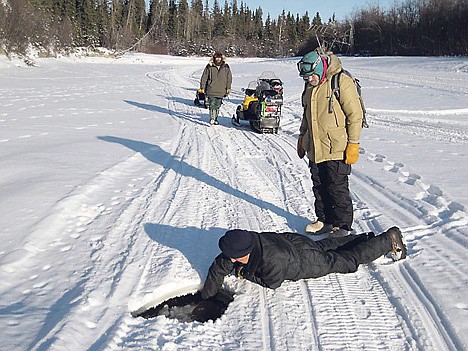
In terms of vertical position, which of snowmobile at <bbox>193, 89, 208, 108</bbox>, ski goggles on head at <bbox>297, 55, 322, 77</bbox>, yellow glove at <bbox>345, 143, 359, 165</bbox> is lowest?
snowmobile at <bbox>193, 89, 208, 108</bbox>

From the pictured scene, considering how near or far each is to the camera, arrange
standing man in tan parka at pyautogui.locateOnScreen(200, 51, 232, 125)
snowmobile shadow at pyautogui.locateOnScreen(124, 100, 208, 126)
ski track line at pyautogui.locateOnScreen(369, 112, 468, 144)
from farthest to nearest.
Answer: snowmobile shadow at pyautogui.locateOnScreen(124, 100, 208, 126) < standing man in tan parka at pyautogui.locateOnScreen(200, 51, 232, 125) < ski track line at pyautogui.locateOnScreen(369, 112, 468, 144)

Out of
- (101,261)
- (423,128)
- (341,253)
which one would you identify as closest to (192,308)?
(101,261)

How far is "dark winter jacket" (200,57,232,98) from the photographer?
34.7 feet

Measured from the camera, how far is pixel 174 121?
11289 mm

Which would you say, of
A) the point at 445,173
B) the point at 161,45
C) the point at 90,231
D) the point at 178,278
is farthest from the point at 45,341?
the point at 161,45

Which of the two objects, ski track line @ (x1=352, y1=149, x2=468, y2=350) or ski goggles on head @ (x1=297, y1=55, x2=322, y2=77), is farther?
ski goggles on head @ (x1=297, y1=55, x2=322, y2=77)

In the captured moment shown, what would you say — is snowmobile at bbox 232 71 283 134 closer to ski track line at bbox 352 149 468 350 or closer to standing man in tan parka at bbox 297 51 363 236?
ski track line at bbox 352 149 468 350

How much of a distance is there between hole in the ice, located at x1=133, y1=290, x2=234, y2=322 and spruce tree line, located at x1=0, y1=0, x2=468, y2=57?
33896 mm

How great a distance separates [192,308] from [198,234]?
117cm

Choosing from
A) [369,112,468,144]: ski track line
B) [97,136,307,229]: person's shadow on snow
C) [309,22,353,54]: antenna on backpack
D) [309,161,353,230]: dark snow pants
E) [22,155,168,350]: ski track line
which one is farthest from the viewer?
[309,22,353,54]: antenna on backpack

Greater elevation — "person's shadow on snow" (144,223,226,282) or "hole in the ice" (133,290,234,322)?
"person's shadow on snow" (144,223,226,282)

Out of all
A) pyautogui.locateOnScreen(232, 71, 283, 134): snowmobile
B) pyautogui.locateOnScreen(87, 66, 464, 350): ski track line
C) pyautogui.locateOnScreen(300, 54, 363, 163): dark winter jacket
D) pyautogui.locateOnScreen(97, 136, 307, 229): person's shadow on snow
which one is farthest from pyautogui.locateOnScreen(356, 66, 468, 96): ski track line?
pyautogui.locateOnScreen(300, 54, 363, 163): dark winter jacket

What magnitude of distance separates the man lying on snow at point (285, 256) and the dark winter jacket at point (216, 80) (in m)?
7.27

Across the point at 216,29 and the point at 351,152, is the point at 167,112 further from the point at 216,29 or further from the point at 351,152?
the point at 216,29
